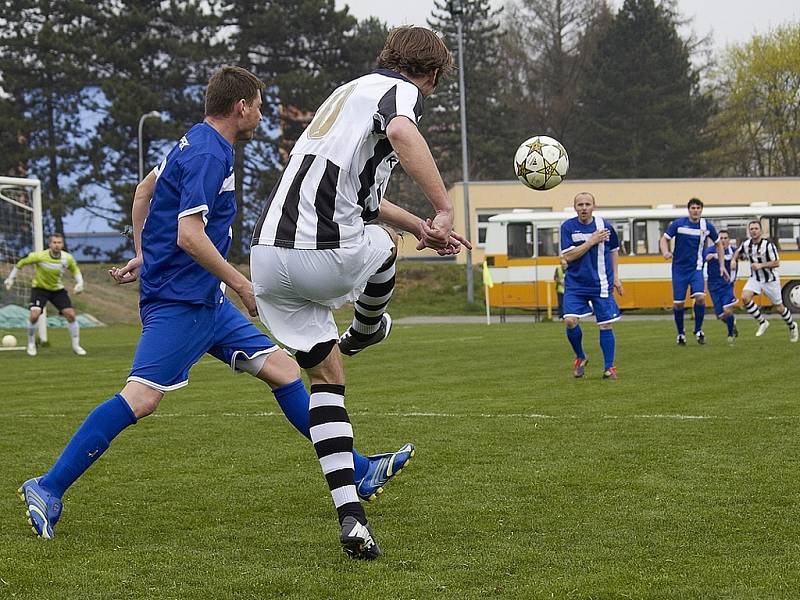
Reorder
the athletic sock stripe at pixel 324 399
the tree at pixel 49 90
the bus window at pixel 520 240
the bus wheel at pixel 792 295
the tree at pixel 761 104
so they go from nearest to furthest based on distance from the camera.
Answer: the athletic sock stripe at pixel 324 399, the bus wheel at pixel 792 295, the bus window at pixel 520 240, the tree at pixel 49 90, the tree at pixel 761 104

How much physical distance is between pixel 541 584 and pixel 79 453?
6.93ft

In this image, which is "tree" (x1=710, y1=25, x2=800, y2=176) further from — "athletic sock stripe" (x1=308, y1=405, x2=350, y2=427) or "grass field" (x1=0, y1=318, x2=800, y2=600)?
"athletic sock stripe" (x1=308, y1=405, x2=350, y2=427)

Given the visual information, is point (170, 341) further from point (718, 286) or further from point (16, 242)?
point (16, 242)

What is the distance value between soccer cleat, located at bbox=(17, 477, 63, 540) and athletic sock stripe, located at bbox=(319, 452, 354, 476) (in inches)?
46.8

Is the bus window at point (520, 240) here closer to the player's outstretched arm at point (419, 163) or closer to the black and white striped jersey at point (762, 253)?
the black and white striped jersey at point (762, 253)

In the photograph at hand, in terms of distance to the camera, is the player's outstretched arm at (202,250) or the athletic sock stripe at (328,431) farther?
the player's outstretched arm at (202,250)

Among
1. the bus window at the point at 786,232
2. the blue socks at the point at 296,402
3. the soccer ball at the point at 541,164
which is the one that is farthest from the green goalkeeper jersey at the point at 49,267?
the bus window at the point at 786,232

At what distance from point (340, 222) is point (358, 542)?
1195 millimetres

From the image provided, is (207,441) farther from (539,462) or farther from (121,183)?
(121,183)

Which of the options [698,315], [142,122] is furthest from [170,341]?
[142,122]

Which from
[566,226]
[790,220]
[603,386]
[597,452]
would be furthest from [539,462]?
[790,220]

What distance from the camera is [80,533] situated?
192 inches

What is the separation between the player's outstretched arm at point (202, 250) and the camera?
4.75 metres

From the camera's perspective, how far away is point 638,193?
157ft
